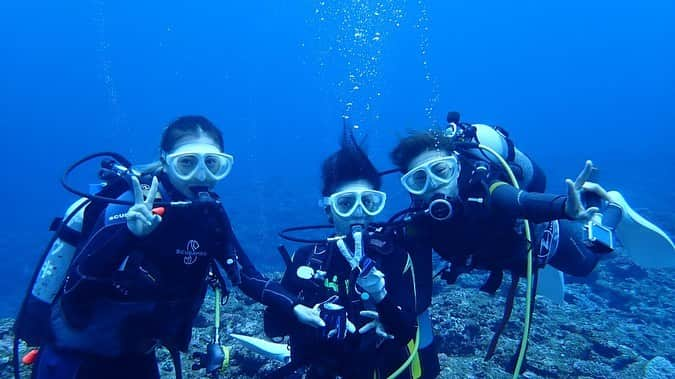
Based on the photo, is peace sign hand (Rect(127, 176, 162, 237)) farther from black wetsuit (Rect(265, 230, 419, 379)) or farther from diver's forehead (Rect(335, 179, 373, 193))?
diver's forehead (Rect(335, 179, 373, 193))

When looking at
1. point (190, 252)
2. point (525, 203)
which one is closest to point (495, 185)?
point (525, 203)

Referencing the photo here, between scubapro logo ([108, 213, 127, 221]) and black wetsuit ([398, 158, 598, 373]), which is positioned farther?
black wetsuit ([398, 158, 598, 373])

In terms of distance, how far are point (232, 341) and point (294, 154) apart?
267ft

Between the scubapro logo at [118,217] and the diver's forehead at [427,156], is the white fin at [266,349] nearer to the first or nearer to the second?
the scubapro logo at [118,217]

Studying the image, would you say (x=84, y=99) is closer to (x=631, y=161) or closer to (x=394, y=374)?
(x=631, y=161)

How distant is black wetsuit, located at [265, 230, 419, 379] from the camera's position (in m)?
3.22

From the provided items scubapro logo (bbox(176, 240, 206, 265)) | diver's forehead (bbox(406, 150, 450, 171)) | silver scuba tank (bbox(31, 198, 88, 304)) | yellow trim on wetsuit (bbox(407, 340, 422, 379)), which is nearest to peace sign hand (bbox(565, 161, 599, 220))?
diver's forehead (bbox(406, 150, 450, 171))

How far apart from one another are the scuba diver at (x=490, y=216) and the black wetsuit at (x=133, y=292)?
1.55m

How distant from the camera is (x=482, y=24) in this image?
188250 millimetres

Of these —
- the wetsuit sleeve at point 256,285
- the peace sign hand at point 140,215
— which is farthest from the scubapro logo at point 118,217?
the wetsuit sleeve at point 256,285

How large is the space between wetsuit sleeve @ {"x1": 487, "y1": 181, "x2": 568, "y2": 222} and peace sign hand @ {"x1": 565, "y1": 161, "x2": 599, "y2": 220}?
6 cm

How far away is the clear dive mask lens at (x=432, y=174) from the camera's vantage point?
3.92m

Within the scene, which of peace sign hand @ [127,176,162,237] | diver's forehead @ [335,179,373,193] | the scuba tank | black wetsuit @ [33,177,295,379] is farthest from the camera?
the scuba tank

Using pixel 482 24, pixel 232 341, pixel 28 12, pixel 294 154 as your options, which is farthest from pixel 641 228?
pixel 482 24
